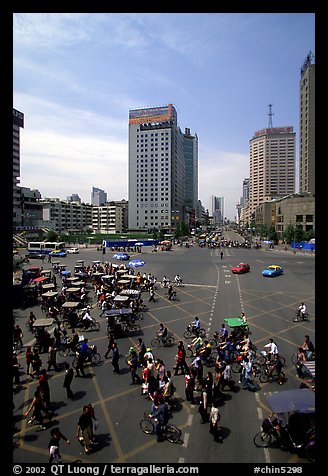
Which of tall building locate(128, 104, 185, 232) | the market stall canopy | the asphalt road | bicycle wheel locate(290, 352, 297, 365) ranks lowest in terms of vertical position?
the asphalt road

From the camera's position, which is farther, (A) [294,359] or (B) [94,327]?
(B) [94,327]

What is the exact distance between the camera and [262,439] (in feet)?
27.1

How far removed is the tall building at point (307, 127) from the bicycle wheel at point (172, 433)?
112276 millimetres

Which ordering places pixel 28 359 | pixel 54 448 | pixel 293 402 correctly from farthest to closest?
1. pixel 28 359
2. pixel 293 402
3. pixel 54 448

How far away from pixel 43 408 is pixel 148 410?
340cm

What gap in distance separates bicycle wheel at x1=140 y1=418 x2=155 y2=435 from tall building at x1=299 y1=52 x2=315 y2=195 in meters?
112

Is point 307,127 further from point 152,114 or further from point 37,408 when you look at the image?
point 37,408

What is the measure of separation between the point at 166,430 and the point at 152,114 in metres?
154

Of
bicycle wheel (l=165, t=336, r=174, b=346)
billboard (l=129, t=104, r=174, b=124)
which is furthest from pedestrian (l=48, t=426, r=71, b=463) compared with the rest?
billboard (l=129, t=104, r=174, b=124)

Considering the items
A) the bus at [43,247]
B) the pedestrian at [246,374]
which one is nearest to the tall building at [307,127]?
the bus at [43,247]

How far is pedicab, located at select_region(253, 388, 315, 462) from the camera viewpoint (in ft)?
25.8

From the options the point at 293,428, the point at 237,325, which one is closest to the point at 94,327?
the point at 237,325

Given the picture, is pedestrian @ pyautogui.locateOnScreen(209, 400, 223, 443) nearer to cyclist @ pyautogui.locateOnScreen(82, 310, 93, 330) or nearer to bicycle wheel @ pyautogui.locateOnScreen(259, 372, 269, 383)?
bicycle wheel @ pyautogui.locateOnScreen(259, 372, 269, 383)
